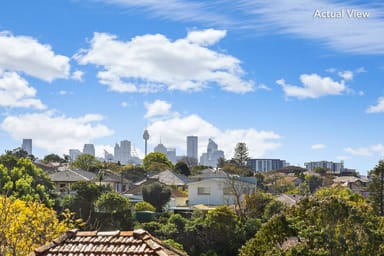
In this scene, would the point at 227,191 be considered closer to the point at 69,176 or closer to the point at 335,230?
the point at 69,176

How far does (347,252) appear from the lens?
683 inches

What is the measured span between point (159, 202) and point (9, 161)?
1287cm

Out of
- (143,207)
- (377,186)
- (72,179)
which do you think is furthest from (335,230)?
(72,179)

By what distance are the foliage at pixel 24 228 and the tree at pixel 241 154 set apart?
239 feet

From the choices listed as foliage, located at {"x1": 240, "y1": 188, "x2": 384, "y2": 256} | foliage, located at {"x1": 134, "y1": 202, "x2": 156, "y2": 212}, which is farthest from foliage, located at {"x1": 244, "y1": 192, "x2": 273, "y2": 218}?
foliage, located at {"x1": 240, "y1": 188, "x2": 384, "y2": 256}

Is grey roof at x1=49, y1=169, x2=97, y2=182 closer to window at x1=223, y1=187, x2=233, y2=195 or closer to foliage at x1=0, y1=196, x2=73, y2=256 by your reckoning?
window at x1=223, y1=187, x2=233, y2=195

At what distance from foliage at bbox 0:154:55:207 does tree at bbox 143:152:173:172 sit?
Result: 38819 millimetres

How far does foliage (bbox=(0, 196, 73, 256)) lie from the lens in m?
19.6

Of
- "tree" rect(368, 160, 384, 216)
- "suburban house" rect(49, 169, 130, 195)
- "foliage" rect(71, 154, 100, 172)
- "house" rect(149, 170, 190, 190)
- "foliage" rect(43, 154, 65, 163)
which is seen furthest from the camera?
"foliage" rect(43, 154, 65, 163)

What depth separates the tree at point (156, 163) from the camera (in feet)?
286

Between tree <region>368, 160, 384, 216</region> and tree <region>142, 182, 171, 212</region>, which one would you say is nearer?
tree <region>368, 160, 384, 216</region>

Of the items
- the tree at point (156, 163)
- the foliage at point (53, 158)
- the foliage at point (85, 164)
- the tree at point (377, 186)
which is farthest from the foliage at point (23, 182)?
the foliage at point (53, 158)

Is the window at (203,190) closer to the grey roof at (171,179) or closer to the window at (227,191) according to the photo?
the window at (227,191)

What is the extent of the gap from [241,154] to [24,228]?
75.9 m
